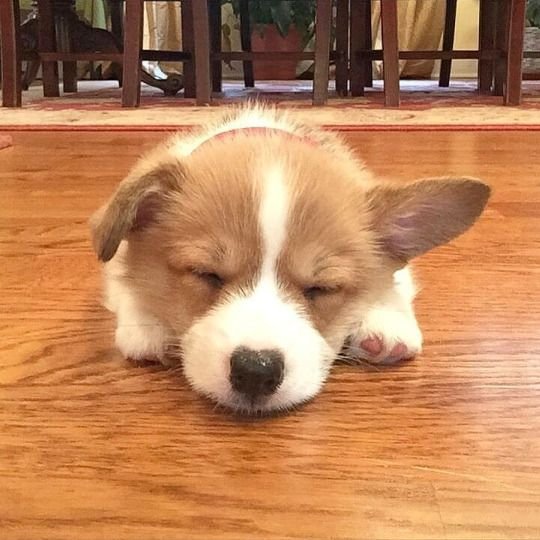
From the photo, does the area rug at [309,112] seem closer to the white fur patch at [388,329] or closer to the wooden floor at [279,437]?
the wooden floor at [279,437]

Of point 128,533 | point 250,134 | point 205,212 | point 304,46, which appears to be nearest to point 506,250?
point 250,134

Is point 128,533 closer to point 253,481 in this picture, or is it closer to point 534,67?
point 253,481

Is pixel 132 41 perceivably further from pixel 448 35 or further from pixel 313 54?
pixel 448 35

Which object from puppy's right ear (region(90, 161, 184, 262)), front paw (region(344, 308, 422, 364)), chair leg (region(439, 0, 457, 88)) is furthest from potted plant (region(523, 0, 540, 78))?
puppy's right ear (region(90, 161, 184, 262))

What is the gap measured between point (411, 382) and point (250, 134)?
0.46m

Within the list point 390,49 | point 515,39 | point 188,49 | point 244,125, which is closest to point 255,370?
point 244,125

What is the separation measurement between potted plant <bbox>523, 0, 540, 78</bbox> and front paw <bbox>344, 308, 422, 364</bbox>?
507 centimetres

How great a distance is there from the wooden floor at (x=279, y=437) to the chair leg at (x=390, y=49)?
2.87 metres

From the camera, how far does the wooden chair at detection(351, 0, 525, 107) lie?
439cm

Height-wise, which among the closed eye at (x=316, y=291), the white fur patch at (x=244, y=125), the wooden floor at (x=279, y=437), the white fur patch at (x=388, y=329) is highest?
the white fur patch at (x=244, y=125)

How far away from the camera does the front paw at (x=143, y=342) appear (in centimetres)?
125

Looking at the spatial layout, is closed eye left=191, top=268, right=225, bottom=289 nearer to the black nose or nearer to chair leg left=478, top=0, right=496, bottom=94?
the black nose

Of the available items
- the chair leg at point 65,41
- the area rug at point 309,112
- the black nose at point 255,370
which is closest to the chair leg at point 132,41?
the area rug at point 309,112

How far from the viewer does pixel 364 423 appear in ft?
3.53
